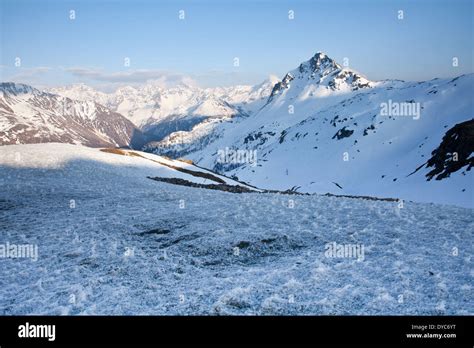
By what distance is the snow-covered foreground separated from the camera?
12.3 meters

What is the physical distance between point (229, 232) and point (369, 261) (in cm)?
781

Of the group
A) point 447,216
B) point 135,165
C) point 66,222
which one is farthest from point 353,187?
point 66,222

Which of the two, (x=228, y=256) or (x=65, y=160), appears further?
(x=65, y=160)

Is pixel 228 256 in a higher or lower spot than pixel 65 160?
lower

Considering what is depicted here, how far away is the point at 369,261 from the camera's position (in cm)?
Answer: 1562

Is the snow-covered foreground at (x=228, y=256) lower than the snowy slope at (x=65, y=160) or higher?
lower

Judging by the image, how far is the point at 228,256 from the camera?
686 inches

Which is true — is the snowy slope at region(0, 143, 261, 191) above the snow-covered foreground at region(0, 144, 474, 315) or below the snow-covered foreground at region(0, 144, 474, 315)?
above

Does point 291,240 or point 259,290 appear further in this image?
point 291,240

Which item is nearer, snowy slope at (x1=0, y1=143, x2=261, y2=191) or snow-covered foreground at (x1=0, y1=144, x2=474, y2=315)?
snow-covered foreground at (x1=0, y1=144, x2=474, y2=315)

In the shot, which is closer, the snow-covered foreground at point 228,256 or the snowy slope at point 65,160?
the snow-covered foreground at point 228,256

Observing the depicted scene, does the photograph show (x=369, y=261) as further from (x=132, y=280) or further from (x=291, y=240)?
(x=132, y=280)

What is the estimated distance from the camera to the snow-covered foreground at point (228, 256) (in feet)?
40.3
